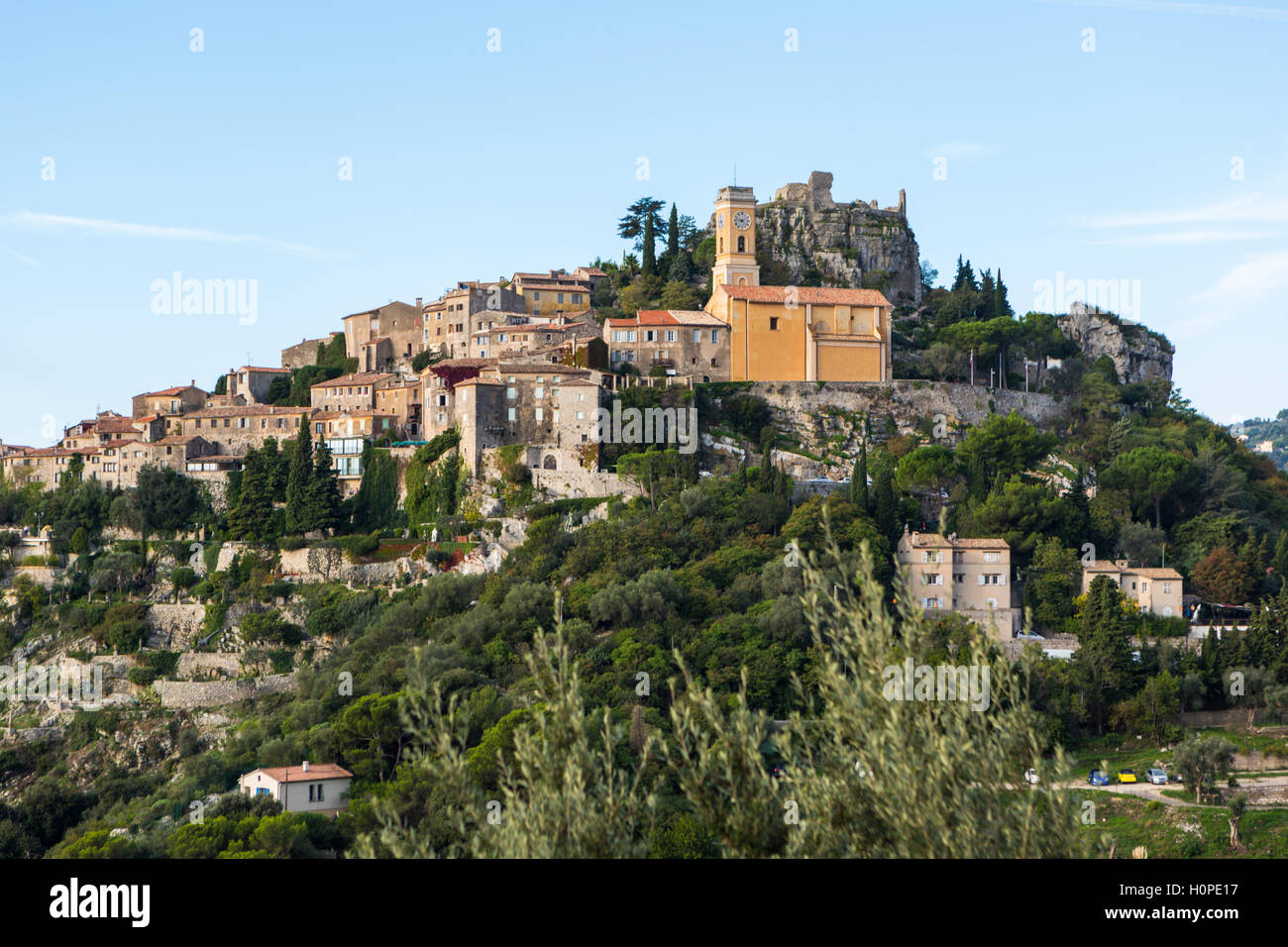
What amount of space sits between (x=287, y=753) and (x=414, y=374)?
103ft

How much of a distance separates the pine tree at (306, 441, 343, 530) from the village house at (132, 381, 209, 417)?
16.0 m

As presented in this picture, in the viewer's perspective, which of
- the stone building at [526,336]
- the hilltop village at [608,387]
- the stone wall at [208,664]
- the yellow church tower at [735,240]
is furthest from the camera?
the yellow church tower at [735,240]

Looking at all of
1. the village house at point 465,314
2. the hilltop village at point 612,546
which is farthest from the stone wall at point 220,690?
the village house at point 465,314

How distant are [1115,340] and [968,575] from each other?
36224 mm

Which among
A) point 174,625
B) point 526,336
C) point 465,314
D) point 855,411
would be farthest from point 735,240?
point 174,625

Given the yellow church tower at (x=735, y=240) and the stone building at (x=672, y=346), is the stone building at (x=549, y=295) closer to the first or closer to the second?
the yellow church tower at (x=735, y=240)

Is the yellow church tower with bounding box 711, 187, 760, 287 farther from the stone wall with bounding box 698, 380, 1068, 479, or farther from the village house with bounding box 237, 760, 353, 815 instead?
the village house with bounding box 237, 760, 353, 815

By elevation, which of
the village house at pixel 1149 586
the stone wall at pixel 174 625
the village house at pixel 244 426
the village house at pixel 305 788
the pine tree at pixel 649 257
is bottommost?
the village house at pixel 305 788

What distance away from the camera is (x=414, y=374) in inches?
2719

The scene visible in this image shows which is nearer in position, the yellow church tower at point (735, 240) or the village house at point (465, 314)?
the village house at point (465, 314)

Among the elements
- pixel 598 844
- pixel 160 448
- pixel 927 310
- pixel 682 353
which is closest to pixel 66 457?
pixel 160 448

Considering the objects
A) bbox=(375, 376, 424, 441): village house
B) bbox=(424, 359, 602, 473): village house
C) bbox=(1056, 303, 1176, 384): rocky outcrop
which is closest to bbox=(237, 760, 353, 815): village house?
bbox=(424, 359, 602, 473): village house

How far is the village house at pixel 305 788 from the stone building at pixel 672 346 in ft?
93.1

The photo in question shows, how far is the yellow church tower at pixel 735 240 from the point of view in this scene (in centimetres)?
7406
